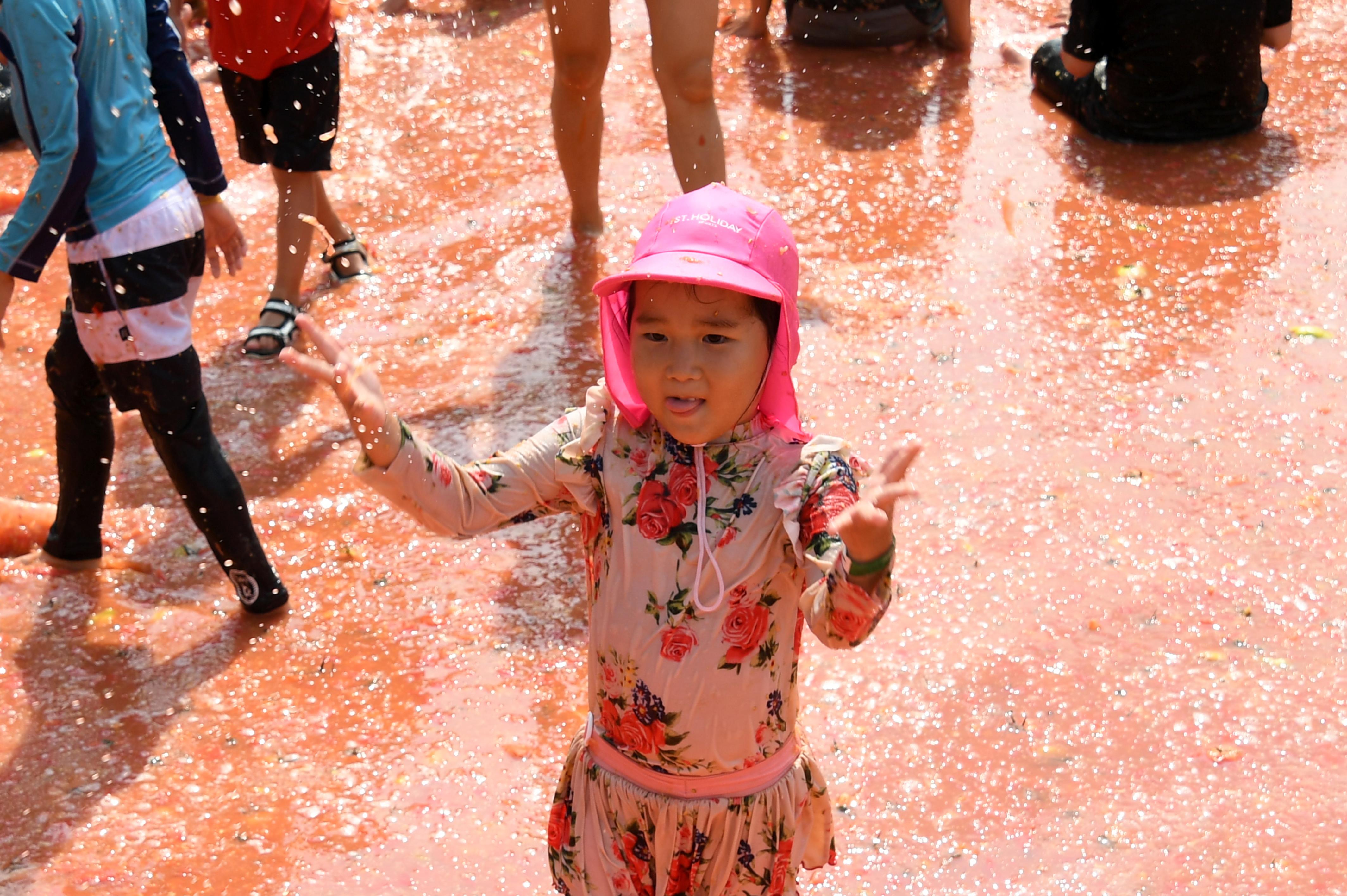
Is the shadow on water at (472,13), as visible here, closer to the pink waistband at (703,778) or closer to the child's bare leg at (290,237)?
the child's bare leg at (290,237)

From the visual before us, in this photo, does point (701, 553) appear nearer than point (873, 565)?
No

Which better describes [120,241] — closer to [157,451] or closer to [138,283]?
[138,283]

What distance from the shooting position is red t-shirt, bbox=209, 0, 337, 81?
4227mm

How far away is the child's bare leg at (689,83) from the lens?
4.01 metres

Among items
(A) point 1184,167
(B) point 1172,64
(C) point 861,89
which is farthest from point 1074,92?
(C) point 861,89

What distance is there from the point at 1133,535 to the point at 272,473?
2.33 meters

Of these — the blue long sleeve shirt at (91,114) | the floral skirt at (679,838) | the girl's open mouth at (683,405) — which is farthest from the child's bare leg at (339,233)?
the girl's open mouth at (683,405)

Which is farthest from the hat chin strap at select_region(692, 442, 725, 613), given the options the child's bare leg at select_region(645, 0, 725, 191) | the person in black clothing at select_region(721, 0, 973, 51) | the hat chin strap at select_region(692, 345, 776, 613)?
the person in black clothing at select_region(721, 0, 973, 51)

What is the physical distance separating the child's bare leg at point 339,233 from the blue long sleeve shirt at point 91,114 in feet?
4.97

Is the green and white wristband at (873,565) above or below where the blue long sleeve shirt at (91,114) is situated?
below

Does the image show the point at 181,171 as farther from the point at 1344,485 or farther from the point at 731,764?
the point at 1344,485

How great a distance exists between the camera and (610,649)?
1.99 meters

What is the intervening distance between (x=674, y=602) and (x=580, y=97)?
3.05 metres

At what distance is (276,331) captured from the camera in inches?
173
